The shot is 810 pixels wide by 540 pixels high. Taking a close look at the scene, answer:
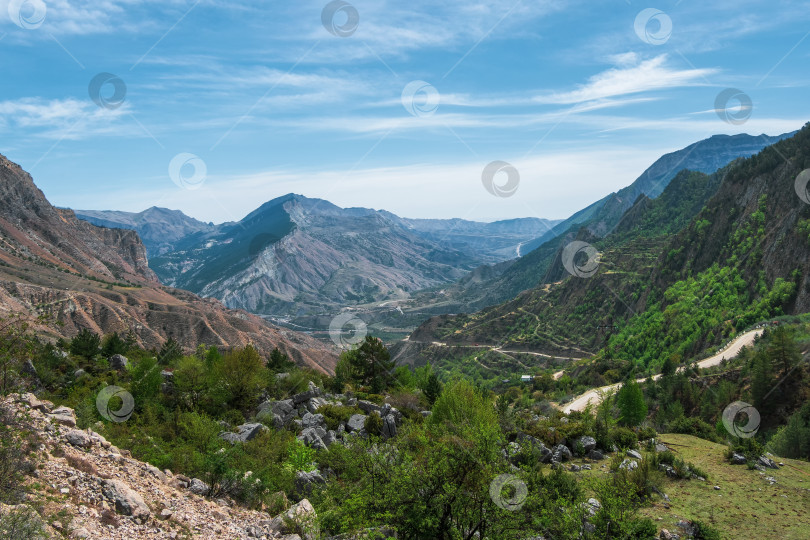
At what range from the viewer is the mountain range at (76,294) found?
364ft

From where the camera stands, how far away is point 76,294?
120m

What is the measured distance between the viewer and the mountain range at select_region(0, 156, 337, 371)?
364ft

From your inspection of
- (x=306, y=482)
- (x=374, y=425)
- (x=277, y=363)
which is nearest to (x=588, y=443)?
(x=374, y=425)

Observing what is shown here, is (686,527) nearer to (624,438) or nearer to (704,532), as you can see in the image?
(704,532)

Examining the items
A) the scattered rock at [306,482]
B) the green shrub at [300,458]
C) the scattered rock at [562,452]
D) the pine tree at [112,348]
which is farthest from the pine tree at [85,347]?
the scattered rock at [562,452]

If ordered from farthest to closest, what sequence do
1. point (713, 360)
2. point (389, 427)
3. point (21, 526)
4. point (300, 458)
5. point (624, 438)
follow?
point (713, 360), point (389, 427), point (624, 438), point (300, 458), point (21, 526)

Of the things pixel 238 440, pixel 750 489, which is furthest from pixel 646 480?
pixel 238 440

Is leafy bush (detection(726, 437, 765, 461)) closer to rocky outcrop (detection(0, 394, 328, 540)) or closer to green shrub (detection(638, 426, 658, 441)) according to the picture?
green shrub (detection(638, 426, 658, 441))

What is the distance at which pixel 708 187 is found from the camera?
593 ft

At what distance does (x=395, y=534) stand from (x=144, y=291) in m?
170

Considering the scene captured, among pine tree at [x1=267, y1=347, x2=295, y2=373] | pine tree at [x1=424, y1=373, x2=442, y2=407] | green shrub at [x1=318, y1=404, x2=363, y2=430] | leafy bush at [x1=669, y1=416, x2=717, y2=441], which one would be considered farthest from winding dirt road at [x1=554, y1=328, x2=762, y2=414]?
pine tree at [x1=267, y1=347, x2=295, y2=373]

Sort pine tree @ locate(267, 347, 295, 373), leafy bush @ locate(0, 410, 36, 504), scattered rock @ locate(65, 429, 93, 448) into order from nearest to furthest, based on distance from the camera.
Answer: leafy bush @ locate(0, 410, 36, 504), scattered rock @ locate(65, 429, 93, 448), pine tree @ locate(267, 347, 295, 373)

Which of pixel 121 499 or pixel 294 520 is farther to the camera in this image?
pixel 294 520

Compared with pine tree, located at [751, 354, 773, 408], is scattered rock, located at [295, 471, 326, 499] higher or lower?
higher
